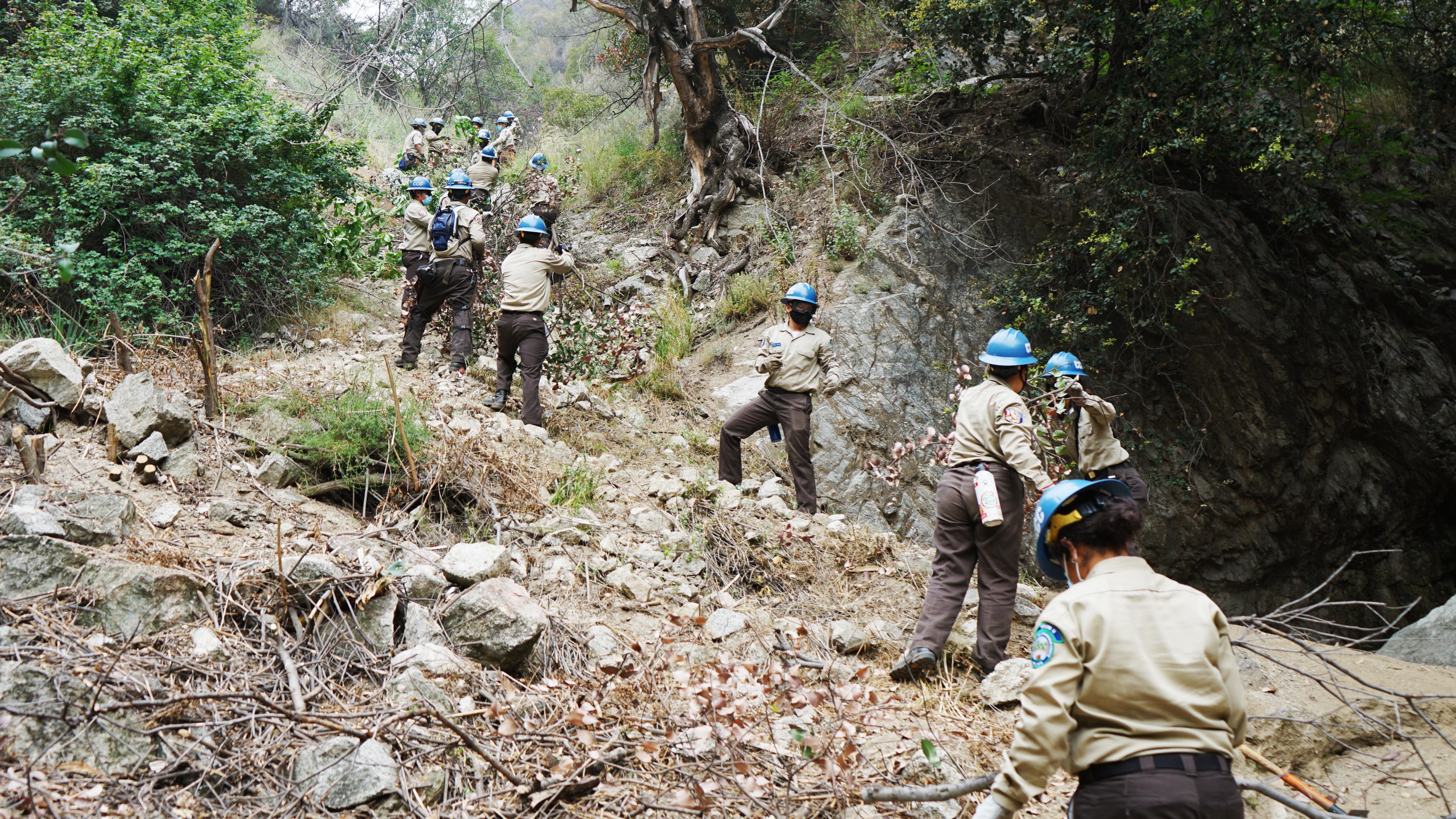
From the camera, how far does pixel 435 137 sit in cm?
1059

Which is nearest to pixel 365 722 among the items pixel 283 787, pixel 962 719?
pixel 283 787

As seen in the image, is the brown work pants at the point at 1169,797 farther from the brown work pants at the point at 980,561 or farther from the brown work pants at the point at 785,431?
the brown work pants at the point at 785,431

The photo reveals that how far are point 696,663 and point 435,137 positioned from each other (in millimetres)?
9430

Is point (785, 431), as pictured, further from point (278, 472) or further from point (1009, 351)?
point (278, 472)

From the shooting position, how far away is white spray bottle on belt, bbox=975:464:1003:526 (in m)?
3.79

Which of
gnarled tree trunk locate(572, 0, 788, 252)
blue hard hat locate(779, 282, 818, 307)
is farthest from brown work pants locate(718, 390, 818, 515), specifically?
gnarled tree trunk locate(572, 0, 788, 252)

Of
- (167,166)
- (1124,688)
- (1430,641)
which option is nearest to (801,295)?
(1124,688)

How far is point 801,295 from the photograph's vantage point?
230 inches

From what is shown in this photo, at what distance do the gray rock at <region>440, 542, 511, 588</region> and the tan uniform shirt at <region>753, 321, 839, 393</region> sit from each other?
2.71m

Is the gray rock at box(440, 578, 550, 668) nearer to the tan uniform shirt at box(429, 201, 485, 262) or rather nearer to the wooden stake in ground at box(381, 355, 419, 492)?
the wooden stake in ground at box(381, 355, 419, 492)

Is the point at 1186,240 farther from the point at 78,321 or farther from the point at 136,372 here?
the point at 78,321

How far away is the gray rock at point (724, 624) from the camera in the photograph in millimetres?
3914

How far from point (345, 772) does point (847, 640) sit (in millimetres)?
2468

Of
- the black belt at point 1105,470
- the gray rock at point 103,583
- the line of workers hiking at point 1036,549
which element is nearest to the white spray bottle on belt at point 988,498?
the line of workers hiking at point 1036,549
